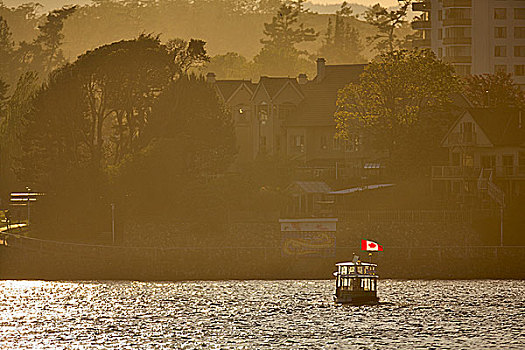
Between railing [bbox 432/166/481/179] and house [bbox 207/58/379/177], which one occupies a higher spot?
house [bbox 207/58/379/177]

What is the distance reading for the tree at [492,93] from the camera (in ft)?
466

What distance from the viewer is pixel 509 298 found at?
95125 millimetres

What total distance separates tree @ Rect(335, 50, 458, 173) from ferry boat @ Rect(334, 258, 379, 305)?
1270 inches

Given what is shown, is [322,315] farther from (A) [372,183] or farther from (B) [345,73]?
(B) [345,73]

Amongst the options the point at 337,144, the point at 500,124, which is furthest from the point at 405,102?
the point at 337,144

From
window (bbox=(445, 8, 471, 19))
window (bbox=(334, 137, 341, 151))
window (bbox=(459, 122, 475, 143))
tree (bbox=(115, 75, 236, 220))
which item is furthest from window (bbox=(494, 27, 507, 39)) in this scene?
tree (bbox=(115, 75, 236, 220))

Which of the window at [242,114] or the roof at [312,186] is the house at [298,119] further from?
the roof at [312,186]

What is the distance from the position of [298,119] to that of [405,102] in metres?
26.1

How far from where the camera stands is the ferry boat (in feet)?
285

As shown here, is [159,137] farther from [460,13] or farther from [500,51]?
[500,51]

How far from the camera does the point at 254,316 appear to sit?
86812 mm

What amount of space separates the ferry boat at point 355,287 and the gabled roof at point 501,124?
3843 centimetres

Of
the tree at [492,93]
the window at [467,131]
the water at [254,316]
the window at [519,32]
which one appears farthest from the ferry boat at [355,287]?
the window at [519,32]

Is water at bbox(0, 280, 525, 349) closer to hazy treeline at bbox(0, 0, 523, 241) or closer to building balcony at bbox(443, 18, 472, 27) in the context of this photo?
hazy treeline at bbox(0, 0, 523, 241)
